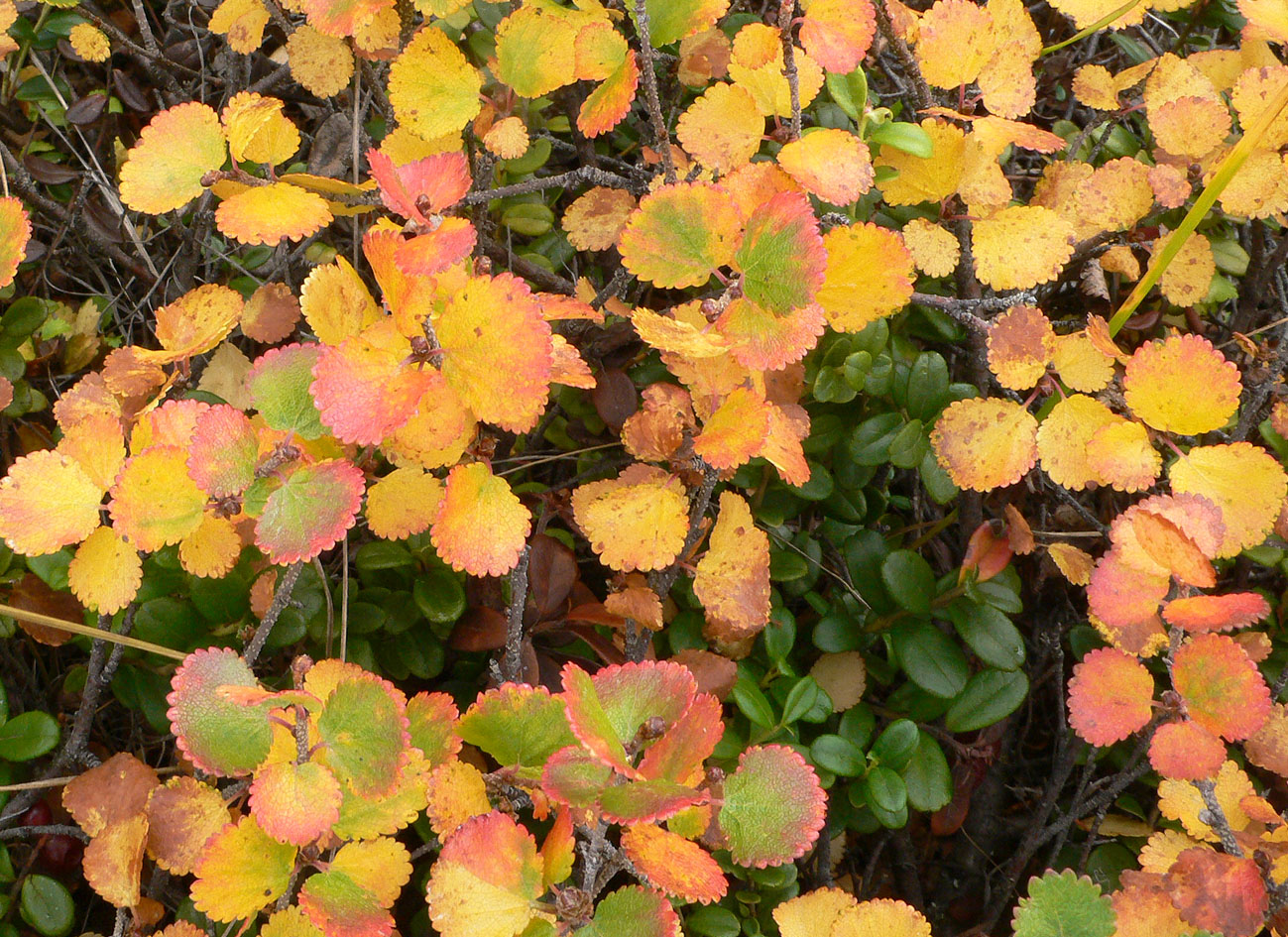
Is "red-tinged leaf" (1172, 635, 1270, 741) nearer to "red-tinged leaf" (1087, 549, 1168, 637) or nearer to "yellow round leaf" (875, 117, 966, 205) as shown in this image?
"red-tinged leaf" (1087, 549, 1168, 637)

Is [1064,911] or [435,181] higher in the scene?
[435,181]

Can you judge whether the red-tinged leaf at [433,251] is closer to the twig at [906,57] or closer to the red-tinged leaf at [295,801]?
the red-tinged leaf at [295,801]

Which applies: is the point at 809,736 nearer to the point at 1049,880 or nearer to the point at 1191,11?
the point at 1049,880

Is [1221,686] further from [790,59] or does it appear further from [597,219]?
[597,219]

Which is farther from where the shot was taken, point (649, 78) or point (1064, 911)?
point (649, 78)

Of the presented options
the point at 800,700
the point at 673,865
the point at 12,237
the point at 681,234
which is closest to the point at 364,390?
the point at 681,234

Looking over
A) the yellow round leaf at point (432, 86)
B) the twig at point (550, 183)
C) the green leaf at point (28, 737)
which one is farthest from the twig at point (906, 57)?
the green leaf at point (28, 737)
